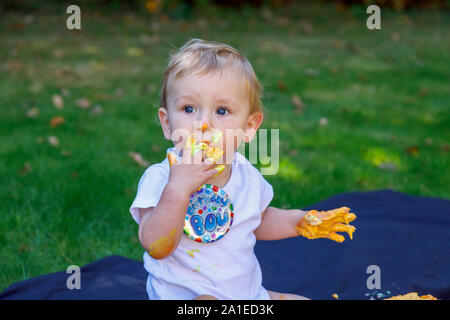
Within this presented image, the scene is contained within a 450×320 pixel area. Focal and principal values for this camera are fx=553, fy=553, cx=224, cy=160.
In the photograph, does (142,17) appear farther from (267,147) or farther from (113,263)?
(113,263)

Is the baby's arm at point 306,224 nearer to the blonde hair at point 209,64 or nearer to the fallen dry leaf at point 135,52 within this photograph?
the blonde hair at point 209,64

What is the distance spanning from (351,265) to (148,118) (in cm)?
279

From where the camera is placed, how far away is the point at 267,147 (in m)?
4.59

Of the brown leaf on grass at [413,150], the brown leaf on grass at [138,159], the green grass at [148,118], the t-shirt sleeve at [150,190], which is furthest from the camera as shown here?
the brown leaf on grass at [413,150]

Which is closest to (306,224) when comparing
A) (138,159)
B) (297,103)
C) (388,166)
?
(138,159)

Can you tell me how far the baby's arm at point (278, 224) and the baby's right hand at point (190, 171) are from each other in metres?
0.47

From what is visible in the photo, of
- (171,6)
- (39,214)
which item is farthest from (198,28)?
(39,214)

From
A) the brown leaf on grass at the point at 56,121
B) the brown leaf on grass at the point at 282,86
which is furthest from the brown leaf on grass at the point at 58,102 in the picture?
the brown leaf on grass at the point at 282,86

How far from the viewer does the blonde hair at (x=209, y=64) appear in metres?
1.84

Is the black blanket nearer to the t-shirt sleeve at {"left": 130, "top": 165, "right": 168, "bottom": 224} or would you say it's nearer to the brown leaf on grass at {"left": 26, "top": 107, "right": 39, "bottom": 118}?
the t-shirt sleeve at {"left": 130, "top": 165, "right": 168, "bottom": 224}

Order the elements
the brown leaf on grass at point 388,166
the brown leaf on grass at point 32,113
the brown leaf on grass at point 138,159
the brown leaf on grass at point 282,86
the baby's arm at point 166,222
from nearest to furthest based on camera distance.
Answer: the baby's arm at point 166,222
the brown leaf on grass at point 138,159
the brown leaf on grass at point 388,166
the brown leaf on grass at point 32,113
the brown leaf on grass at point 282,86

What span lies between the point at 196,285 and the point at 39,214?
1619 mm

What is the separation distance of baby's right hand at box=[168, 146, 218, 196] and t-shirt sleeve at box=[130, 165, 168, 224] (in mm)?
143

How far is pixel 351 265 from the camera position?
2842mm
